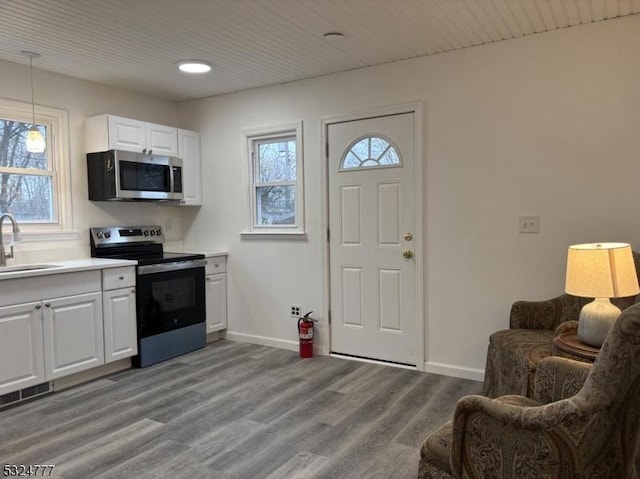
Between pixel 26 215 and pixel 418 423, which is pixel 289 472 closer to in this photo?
pixel 418 423

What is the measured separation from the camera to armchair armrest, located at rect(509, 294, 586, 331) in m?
3.03

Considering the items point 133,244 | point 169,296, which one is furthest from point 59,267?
point 133,244

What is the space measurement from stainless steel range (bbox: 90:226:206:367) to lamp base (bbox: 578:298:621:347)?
312 cm

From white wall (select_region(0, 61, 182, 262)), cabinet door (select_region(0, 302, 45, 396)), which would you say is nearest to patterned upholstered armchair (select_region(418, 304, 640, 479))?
cabinet door (select_region(0, 302, 45, 396))

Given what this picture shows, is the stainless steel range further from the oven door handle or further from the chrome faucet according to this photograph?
the chrome faucet

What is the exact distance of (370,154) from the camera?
3.97 metres

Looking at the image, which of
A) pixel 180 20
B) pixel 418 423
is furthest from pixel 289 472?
pixel 180 20

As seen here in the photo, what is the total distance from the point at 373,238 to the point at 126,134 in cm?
231

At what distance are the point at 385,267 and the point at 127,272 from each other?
2.04m

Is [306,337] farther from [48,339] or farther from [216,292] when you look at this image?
[48,339]

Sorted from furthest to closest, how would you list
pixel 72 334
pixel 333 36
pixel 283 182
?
pixel 283 182 < pixel 72 334 < pixel 333 36

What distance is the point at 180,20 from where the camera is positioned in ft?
9.55

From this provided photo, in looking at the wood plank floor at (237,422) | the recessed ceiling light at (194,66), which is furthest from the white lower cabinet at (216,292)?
the recessed ceiling light at (194,66)

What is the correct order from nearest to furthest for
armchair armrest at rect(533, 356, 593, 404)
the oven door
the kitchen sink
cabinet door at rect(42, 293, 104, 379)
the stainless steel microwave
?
armchair armrest at rect(533, 356, 593, 404), cabinet door at rect(42, 293, 104, 379), the kitchen sink, the oven door, the stainless steel microwave
